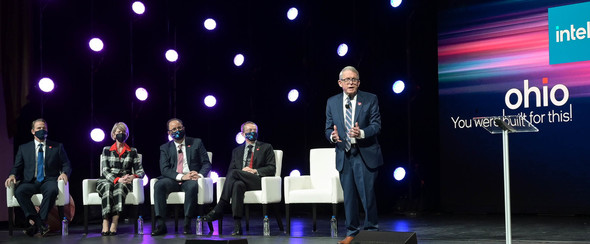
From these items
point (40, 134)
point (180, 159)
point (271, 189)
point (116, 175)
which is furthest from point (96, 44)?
point (271, 189)

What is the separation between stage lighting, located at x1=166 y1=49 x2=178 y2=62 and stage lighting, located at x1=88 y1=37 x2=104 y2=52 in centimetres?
83

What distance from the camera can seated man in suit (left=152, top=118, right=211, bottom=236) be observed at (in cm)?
604

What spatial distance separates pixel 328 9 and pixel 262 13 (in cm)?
87

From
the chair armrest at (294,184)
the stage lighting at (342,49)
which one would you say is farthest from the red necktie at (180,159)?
the stage lighting at (342,49)

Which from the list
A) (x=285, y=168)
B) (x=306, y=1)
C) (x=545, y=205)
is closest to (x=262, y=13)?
(x=306, y=1)

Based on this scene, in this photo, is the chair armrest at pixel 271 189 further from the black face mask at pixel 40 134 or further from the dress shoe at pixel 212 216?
the black face mask at pixel 40 134

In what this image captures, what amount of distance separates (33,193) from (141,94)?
6.61 ft

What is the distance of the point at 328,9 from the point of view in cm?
802

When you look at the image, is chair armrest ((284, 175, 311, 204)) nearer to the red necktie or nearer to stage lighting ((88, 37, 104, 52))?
the red necktie

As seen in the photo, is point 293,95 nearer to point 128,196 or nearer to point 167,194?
point 167,194

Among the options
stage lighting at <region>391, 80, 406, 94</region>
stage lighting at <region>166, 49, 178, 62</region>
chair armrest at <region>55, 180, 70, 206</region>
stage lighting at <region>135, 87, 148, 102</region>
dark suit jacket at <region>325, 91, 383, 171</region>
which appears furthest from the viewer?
stage lighting at <region>166, 49, 178, 62</region>

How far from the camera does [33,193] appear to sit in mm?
6211

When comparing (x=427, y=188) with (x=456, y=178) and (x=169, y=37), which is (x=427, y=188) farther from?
(x=169, y=37)

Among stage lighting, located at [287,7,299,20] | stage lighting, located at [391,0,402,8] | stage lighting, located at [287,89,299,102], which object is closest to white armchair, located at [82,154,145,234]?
stage lighting, located at [287,89,299,102]
